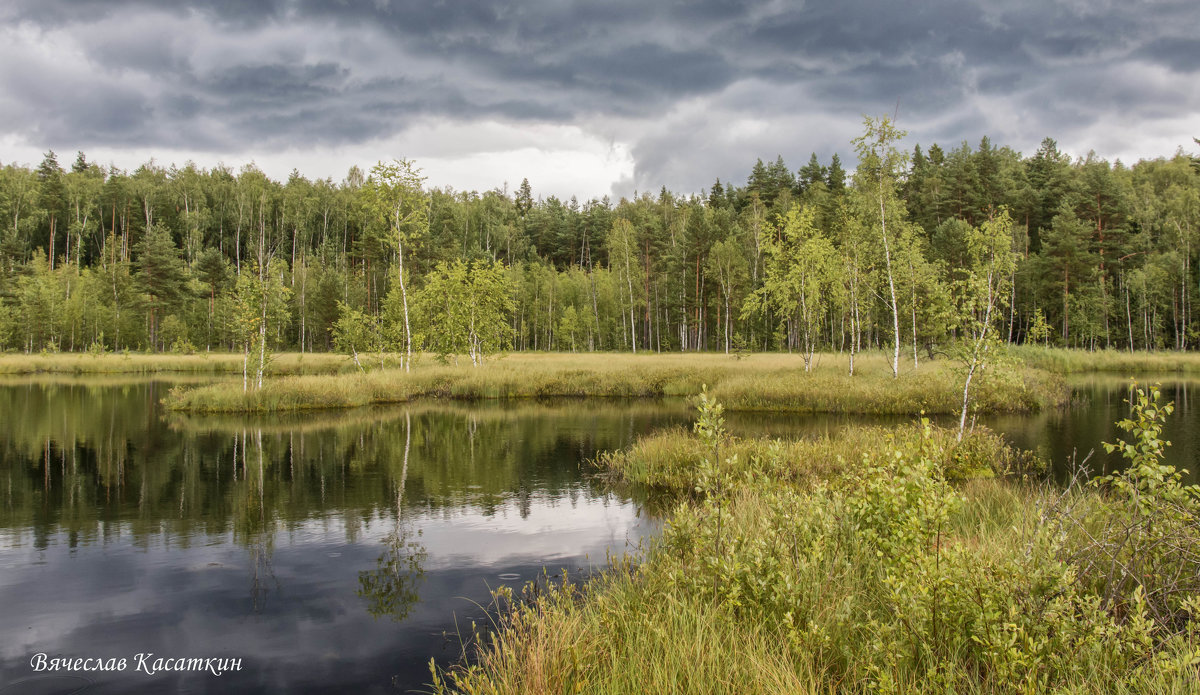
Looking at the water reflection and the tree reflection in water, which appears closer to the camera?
the water reflection

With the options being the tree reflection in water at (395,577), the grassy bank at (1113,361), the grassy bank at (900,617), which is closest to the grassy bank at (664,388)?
the grassy bank at (1113,361)

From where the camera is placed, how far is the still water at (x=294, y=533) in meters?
8.45

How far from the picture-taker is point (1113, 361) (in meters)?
54.8

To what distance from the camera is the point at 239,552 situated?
12.3 m

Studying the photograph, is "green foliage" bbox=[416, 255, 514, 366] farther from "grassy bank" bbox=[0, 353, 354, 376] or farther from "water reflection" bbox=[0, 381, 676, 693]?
"water reflection" bbox=[0, 381, 676, 693]

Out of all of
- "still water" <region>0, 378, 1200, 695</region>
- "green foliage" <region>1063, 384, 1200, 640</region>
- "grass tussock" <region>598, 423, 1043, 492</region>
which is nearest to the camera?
"green foliage" <region>1063, 384, 1200, 640</region>

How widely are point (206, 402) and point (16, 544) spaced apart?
1984 cm

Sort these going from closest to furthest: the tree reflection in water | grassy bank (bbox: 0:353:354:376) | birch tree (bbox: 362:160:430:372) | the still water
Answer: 1. the still water
2. the tree reflection in water
3. birch tree (bbox: 362:160:430:372)
4. grassy bank (bbox: 0:353:354:376)

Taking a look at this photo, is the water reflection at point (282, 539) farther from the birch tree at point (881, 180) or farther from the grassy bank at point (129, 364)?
the grassy bank at point (129, 364)

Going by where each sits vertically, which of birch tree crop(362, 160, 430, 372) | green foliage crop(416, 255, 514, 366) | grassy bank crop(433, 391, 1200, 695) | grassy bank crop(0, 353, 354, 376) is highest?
birch tree crop(362, 160, 430, 372)

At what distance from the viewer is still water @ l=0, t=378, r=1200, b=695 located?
8.45 meters

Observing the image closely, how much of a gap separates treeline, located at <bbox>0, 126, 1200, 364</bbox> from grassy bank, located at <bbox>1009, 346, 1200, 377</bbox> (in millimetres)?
3883

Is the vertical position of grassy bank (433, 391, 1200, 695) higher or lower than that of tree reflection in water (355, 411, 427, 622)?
higher

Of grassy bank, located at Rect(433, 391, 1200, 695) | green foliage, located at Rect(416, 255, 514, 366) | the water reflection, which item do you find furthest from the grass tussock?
green foliage, located at Rect(416, 255, 514, 366)
